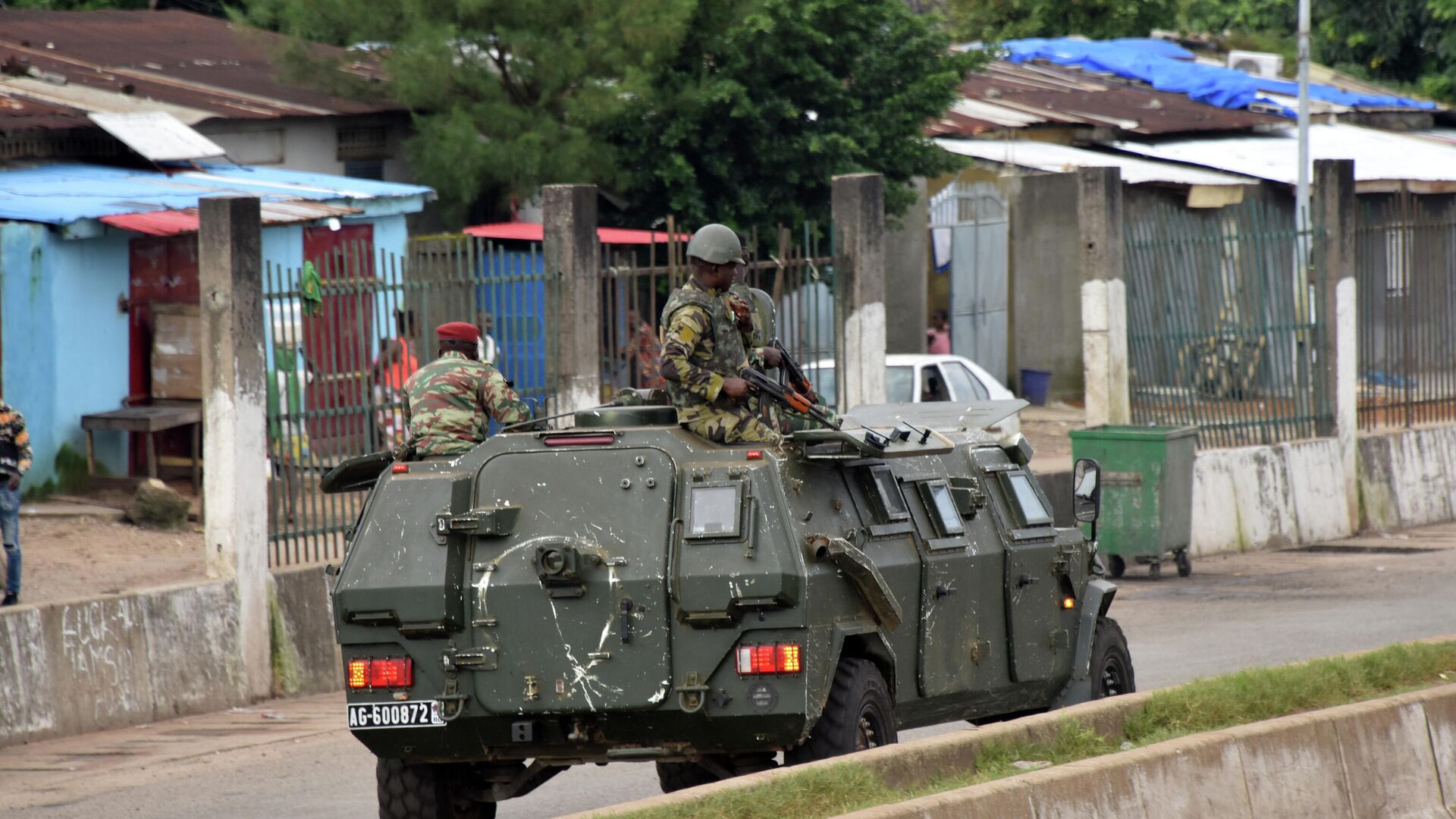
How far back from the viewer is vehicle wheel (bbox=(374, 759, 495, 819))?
767cm

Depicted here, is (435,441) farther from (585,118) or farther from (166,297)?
(585,118)

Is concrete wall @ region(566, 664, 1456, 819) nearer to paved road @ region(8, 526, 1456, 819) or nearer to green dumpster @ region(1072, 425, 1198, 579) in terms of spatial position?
paved road @ region(8, 526, 1456, 819)

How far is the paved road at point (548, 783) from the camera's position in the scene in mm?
9234

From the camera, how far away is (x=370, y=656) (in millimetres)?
7398

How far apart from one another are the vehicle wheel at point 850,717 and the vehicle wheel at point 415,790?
4.65ft

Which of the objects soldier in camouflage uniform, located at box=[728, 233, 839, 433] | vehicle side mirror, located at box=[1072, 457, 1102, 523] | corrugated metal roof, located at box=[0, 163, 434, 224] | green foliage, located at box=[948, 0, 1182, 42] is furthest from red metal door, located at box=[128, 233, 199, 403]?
green foliage, located at box=[948, 0, 1182, 42]

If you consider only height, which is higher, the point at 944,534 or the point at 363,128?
the point at 363,128

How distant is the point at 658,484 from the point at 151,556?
779 centimetres

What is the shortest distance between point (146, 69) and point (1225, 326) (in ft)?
39.9

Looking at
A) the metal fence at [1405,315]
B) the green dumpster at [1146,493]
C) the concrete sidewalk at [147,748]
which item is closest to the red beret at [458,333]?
the concrete sidewalk at [147,748]

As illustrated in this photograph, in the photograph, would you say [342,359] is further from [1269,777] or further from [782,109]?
[782,109]

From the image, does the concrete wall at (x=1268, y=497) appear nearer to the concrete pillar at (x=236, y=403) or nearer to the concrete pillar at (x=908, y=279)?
the concrete pillar at (x=908, y=279)

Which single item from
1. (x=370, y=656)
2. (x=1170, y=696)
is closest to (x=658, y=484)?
(x=370, y=656)

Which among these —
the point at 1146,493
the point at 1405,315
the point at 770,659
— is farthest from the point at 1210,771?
the point at 1405,315
